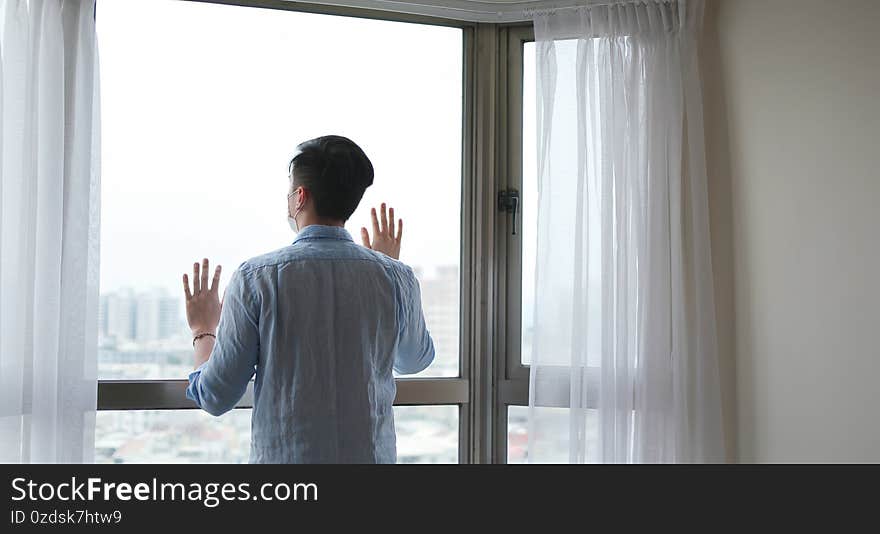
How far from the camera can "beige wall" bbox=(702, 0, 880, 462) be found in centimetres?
189

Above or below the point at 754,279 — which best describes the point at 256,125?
above

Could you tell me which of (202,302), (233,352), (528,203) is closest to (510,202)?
(528,203)

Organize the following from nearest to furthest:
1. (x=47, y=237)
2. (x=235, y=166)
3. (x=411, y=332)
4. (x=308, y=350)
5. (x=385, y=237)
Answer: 1. (x=308, y=350)
2. (x=411, y=332)
3. (x=47, y=237)
4. (x=385, y=237)
5. (x=235, y=166)

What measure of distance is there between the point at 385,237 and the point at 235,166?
1.54 feet

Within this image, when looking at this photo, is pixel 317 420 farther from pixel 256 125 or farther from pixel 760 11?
pixel 760 11

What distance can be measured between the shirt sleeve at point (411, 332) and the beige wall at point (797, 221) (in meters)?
0.88

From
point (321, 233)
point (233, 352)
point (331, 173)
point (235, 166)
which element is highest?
point (235, 166)

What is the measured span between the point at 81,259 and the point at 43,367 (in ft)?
0.88

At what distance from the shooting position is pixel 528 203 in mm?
2402

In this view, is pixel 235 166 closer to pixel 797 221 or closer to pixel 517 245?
pixel 517 245

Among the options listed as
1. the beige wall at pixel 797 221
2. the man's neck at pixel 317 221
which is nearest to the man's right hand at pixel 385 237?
the man's neck at pixel 317 221
